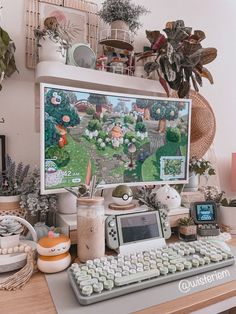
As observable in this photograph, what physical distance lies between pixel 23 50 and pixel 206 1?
1213 millimetres

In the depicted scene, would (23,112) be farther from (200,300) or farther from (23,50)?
(200,300)

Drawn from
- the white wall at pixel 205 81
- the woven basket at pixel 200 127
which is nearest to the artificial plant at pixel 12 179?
the white wall at pixel 205 81

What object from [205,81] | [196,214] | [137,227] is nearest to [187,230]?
[196,214]

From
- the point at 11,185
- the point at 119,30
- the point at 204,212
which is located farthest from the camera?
the point at 119,30

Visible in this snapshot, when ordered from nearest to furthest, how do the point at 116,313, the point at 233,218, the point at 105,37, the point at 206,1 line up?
1. the point at 116,313
2. the point at 233,218
3. the point at 105,37
4. the point at 206,1

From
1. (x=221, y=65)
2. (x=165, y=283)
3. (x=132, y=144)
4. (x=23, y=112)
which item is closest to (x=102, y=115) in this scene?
(x=132, y=144)

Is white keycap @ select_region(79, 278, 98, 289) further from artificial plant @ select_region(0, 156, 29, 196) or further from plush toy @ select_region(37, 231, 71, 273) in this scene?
artificial plant @ select_region(0, 156, 29, 196)

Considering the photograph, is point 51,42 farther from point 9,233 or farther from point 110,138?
point 9,233

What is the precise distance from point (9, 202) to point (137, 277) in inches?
21.1

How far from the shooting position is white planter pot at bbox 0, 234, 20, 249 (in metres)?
0.71

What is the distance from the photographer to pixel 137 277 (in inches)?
22.9

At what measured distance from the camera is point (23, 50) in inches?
41.4

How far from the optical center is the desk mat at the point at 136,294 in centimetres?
51

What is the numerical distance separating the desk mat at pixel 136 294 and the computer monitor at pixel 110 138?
316 millimetres
